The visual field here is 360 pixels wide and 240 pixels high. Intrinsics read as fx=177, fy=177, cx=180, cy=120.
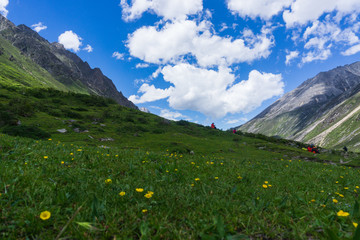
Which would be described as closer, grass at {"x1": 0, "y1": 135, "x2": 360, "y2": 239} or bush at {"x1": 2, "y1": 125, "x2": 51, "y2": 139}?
grass at {"x1": 0, "y1": 135, "x2": 360, "y2": 239}

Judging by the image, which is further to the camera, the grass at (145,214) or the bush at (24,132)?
the bush at (24,132)

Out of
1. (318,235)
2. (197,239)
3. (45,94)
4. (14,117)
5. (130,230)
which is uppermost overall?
(45,94)

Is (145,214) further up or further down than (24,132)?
further down

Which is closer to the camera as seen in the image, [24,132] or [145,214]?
[145,214]

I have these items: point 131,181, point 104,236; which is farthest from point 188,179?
point 104,236

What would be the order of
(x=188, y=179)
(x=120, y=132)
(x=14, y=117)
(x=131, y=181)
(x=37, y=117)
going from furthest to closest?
(x=120, y=132)
(x=37, y=117)
(x=14, y=117)
(x=188, y=179)
(x=131, y=181)

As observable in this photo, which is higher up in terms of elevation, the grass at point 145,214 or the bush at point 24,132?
the bush at point 24,132

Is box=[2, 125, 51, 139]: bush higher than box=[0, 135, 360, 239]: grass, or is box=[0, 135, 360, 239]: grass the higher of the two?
box=[2, 125, 51, 139]: bush

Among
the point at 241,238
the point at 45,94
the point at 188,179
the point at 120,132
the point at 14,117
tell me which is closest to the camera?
the point at 241,238

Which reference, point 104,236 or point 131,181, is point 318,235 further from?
point 131,181

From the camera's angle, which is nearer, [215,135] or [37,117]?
[37,117]

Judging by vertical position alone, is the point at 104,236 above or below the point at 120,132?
below

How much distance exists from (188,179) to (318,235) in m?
3.71

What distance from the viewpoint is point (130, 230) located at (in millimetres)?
2742
